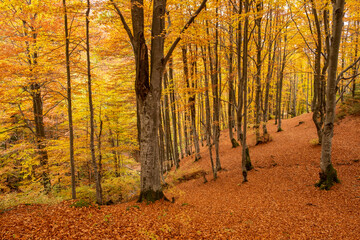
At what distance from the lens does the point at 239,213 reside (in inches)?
239

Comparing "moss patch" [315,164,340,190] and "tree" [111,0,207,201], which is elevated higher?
"tree" [111,0,207,201]

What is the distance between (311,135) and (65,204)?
14.4m

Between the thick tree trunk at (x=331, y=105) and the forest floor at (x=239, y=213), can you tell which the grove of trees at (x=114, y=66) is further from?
the forest floor at (x=239, y=213)

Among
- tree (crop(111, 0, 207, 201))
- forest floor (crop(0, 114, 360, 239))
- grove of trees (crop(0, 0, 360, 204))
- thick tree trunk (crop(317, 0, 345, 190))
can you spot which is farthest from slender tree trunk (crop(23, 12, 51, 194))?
thick tree trunk (crop(317, 0, 345, 190))

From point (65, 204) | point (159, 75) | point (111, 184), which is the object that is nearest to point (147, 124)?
point (159, 75)

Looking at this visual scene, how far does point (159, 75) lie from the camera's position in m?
6.26

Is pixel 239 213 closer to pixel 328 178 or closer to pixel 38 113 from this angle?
pixel 328 178

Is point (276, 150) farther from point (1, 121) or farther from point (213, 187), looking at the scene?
point (1, 121)

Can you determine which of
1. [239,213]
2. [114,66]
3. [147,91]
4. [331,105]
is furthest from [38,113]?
[331,105]

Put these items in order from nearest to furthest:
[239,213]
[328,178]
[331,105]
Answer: [239,213], [331,105], [328,178]

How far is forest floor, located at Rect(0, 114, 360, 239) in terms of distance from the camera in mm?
4215

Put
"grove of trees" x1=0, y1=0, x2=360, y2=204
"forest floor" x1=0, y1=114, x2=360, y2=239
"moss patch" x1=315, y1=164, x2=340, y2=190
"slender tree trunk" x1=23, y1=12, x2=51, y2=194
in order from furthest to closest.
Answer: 1. "slender tree trunk" x1=23, y1=12, x2=51, y2=194
2. "moss patch" x1=315, y1=164, x2=340, y2=190
3. "grove of trees" x1=0, y1=0, x2=360, y2=204
4. "forest floor" x1=0, y1=114, x2=360, y2=239

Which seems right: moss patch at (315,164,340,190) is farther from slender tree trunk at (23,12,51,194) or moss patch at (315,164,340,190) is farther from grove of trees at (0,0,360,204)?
slender tree trunk at (23,12,51,194)

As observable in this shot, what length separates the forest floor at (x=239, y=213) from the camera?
4.21 meters
